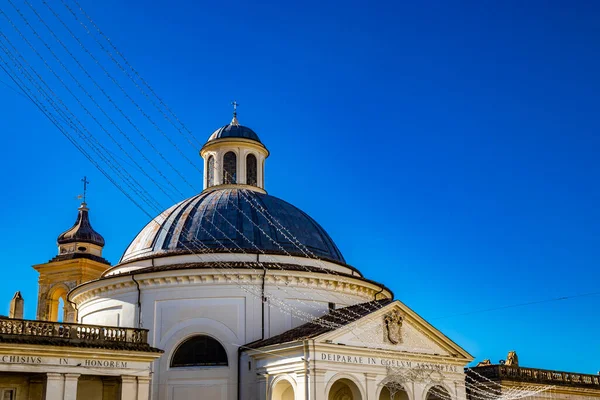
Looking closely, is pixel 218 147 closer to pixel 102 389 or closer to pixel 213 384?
pixel 213 384

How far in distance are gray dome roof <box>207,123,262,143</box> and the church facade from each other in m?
4.21

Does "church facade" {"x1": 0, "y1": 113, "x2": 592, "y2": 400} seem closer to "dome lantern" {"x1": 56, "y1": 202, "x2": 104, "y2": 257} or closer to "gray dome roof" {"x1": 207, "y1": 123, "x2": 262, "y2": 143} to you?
"gray dome roof" {"x1": 207, "y1": 123, "x2": 262, "y2": 143}

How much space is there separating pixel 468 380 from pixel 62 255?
95.3ft

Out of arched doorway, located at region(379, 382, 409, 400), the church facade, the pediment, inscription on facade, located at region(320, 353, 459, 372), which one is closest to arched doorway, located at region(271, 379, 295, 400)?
the church facade

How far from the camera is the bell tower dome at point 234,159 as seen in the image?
4425 cm

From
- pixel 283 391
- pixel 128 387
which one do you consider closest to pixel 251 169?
pixel 283 391

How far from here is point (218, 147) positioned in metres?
44.9

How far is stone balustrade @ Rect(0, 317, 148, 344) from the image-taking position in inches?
1071

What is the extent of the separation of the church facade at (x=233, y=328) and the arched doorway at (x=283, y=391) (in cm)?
6

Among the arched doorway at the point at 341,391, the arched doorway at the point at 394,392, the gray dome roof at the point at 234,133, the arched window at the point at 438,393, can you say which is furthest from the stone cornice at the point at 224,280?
the gray dome roof at the point at 234,133

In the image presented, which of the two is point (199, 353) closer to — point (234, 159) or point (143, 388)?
point (143, 388)

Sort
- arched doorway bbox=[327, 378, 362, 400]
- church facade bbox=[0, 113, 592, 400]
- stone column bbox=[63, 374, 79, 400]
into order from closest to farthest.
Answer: stone column bbox=[63, 374, 79, 400] → church facade bbox=[0, 113, 592, 400] → arched doorway bbox=[327, 378, 362, 400]

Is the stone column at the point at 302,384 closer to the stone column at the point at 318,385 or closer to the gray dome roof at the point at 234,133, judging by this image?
the stone column at the point at 318,385

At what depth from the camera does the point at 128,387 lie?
2889cm
